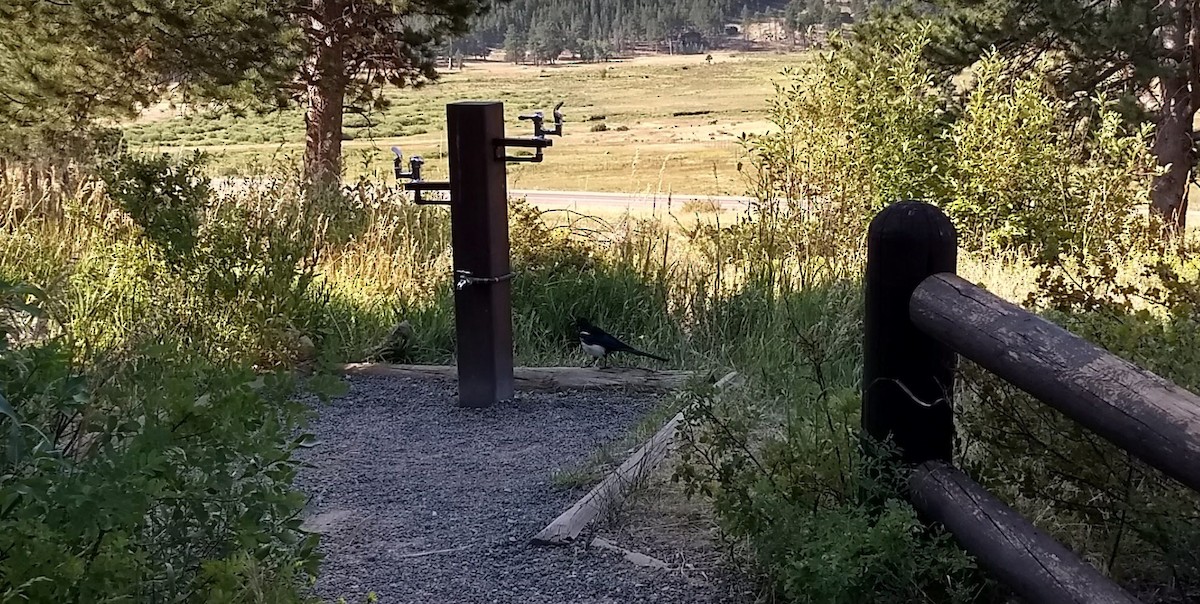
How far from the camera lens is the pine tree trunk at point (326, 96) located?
11203 millimetres

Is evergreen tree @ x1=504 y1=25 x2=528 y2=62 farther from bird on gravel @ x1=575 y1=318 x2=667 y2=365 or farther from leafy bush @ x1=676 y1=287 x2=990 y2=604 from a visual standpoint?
leafy bush @ x1=676 y1=287 x2=990 y2=604

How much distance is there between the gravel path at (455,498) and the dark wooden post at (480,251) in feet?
0.59

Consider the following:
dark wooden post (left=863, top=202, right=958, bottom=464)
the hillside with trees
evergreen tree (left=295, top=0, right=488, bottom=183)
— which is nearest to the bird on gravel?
dark wooden post (left=863, top=202, right=958, bottom=464)

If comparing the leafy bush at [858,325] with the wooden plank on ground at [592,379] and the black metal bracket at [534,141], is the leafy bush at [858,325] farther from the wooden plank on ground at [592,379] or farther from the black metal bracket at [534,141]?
the black metal bracket at [534,141]

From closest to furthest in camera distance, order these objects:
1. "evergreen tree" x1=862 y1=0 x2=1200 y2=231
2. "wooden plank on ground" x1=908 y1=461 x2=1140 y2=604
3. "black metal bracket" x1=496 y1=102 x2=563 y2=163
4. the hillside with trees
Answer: "wooden plank on ground" x1=908 y1=461 x2=1140 y2=604 < "black metal bracket" x1=496 y1=102 x2=563 y2=163 < "evergreen tree" x1=862 y1=0 x2=1200 y2=231 < the hillside with trees

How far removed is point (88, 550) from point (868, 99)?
6721mm

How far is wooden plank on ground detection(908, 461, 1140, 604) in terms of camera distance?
2.20 meters

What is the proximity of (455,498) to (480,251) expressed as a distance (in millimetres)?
1415

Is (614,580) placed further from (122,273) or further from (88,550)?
(122,273)

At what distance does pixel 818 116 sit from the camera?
775 centimetres

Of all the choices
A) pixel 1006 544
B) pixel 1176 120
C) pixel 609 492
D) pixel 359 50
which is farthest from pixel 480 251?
pixel 1176 120

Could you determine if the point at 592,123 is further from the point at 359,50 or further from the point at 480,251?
the point at 480,251

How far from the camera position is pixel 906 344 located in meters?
2.73

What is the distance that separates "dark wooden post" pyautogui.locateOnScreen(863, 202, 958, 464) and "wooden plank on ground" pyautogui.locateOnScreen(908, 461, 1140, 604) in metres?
0.09
